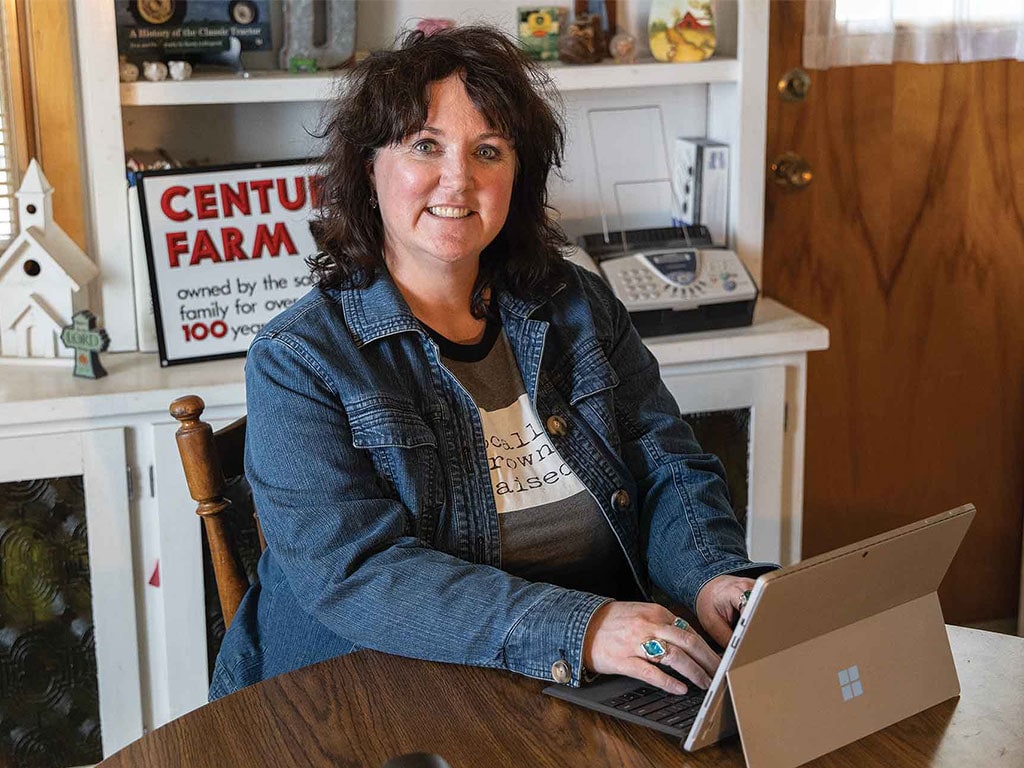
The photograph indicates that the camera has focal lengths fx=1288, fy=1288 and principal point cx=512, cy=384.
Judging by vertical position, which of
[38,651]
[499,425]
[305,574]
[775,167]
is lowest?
[38,651]

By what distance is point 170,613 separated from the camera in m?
2.21

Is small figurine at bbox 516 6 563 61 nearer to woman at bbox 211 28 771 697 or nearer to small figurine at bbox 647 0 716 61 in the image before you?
small figurine at bbox 647 0 716 61

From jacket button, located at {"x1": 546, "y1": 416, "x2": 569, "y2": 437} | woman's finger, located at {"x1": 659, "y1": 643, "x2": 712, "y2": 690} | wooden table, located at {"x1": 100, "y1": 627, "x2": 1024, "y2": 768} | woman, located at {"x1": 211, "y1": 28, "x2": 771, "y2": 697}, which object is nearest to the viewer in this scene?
wooden table, located at {"x1": 100, "y1": 627, "x2": 1024, "y2": 768}

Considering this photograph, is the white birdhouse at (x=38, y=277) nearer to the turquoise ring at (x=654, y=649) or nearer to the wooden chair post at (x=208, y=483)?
the wooden chair post at (x=208, y=483)

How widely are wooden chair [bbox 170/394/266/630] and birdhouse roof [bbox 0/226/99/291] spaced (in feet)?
2.22

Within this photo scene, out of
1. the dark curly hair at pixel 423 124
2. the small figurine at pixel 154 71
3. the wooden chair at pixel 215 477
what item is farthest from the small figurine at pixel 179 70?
the wooden chair at pixel 215 477

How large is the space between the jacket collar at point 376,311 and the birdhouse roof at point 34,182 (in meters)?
0.84

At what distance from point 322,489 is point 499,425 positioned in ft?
0.88

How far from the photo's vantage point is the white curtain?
2514 millimetres

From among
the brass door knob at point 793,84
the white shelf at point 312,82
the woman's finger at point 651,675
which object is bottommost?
the woman's finger at point 651,675

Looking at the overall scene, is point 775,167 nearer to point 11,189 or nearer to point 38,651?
point 11,189

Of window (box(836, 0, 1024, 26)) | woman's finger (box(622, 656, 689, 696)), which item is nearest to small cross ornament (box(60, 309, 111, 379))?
woman's finger (box(622, 656, 689, 696))

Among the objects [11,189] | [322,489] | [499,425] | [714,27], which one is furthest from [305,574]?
[714,27]

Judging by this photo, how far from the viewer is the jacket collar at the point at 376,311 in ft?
5.04
